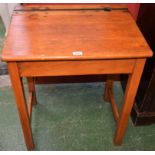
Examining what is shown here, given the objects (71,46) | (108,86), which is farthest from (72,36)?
(108,86)

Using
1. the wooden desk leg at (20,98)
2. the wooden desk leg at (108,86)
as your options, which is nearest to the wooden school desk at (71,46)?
the wooden desk leg at (20,98)

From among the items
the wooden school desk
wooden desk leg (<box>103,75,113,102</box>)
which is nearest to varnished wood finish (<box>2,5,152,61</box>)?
the wooden school desk

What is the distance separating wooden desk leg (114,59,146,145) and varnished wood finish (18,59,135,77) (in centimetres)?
3

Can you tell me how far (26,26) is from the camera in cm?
93

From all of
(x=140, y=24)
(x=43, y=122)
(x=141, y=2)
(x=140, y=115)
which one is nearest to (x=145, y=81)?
(x=140, y=115)

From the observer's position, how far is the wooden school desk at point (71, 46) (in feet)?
2.59

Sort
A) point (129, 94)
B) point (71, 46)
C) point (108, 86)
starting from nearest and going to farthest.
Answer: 1. point (71, 46)
2. point (129, 94)
3. point (108, 86)

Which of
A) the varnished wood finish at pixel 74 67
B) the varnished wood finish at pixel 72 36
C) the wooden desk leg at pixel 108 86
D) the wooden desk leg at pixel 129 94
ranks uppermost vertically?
the varnished wood finish at pixel 72 36

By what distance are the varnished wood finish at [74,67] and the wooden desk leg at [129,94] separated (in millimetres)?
30

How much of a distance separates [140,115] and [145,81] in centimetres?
22

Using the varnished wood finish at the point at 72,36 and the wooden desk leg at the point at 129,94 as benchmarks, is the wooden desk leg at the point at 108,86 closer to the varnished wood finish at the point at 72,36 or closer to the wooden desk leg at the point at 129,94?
the wooden desk leg at the point at 129,94

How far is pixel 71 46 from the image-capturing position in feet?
2.70

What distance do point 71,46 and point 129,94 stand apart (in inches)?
13.8

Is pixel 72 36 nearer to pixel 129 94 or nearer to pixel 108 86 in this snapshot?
pixel 129 94
